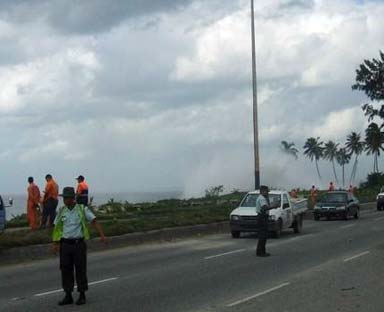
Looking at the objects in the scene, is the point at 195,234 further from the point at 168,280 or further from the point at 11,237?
the point at 168,280

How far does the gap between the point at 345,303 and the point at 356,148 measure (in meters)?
105

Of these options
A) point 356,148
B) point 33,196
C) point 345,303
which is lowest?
point 345,303

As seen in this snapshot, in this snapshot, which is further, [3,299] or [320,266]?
[320,266]

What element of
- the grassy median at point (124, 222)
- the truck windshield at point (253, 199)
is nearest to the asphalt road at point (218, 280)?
the grassy median at point (124, 222)

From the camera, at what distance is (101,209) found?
108ft

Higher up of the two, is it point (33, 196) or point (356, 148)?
point (356, 148)

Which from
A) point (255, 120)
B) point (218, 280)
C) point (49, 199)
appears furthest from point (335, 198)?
point (218, 280)

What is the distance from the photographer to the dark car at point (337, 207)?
35.8 metres

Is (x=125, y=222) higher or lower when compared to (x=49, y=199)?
lower

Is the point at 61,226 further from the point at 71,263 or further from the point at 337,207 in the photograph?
the point at 337,207

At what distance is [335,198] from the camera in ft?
121

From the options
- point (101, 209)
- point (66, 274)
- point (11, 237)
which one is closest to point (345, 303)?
point (66, 274)

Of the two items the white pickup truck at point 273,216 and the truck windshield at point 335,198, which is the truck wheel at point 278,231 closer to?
the white pickup truck at point 273,216

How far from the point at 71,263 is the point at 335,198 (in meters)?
27.9
